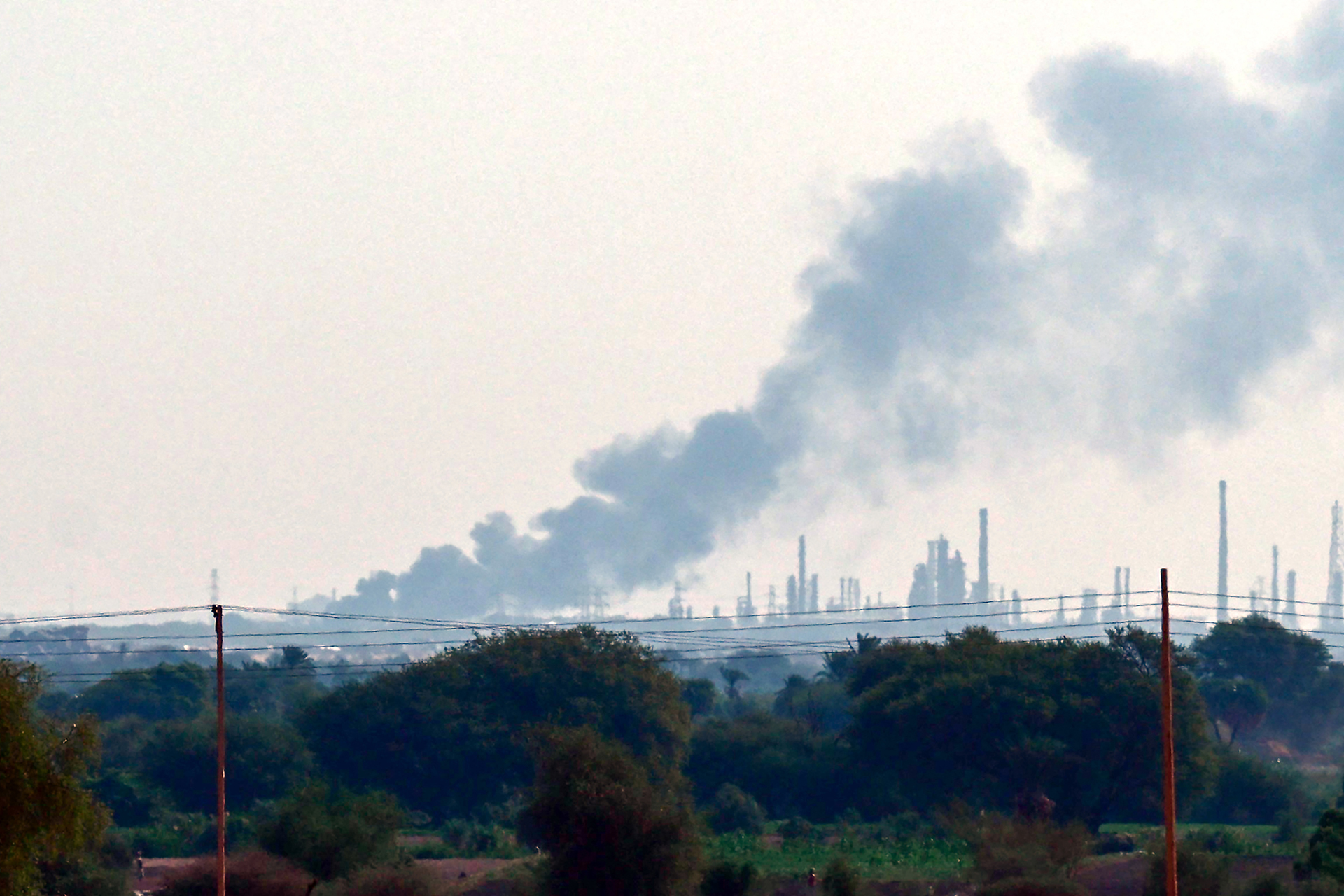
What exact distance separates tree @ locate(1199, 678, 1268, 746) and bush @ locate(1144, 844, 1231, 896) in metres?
74.0

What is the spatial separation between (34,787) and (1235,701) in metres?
107

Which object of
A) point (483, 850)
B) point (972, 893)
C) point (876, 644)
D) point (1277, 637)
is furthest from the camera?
point (1277, 637)

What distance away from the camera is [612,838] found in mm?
58562

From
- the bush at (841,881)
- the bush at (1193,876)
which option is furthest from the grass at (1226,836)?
the bush at (841,881)

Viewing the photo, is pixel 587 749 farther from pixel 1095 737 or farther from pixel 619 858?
pixel 1095 737

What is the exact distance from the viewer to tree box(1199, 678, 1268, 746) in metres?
130

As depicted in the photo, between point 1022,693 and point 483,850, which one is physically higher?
point 1022,693

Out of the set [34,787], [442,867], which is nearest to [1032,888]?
[442,867]

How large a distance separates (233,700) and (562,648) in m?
59.0

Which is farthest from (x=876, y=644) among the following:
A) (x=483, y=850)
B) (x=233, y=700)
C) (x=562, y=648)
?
(x=233, y=700)

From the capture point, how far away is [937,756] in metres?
85.1

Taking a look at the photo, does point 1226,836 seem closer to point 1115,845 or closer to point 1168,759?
point 1115,845

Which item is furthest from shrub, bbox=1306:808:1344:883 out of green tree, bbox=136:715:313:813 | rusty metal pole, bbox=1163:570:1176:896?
green tree, bbox=136:715:313:813

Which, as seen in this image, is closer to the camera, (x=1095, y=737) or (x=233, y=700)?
(x=1095, y=737)
